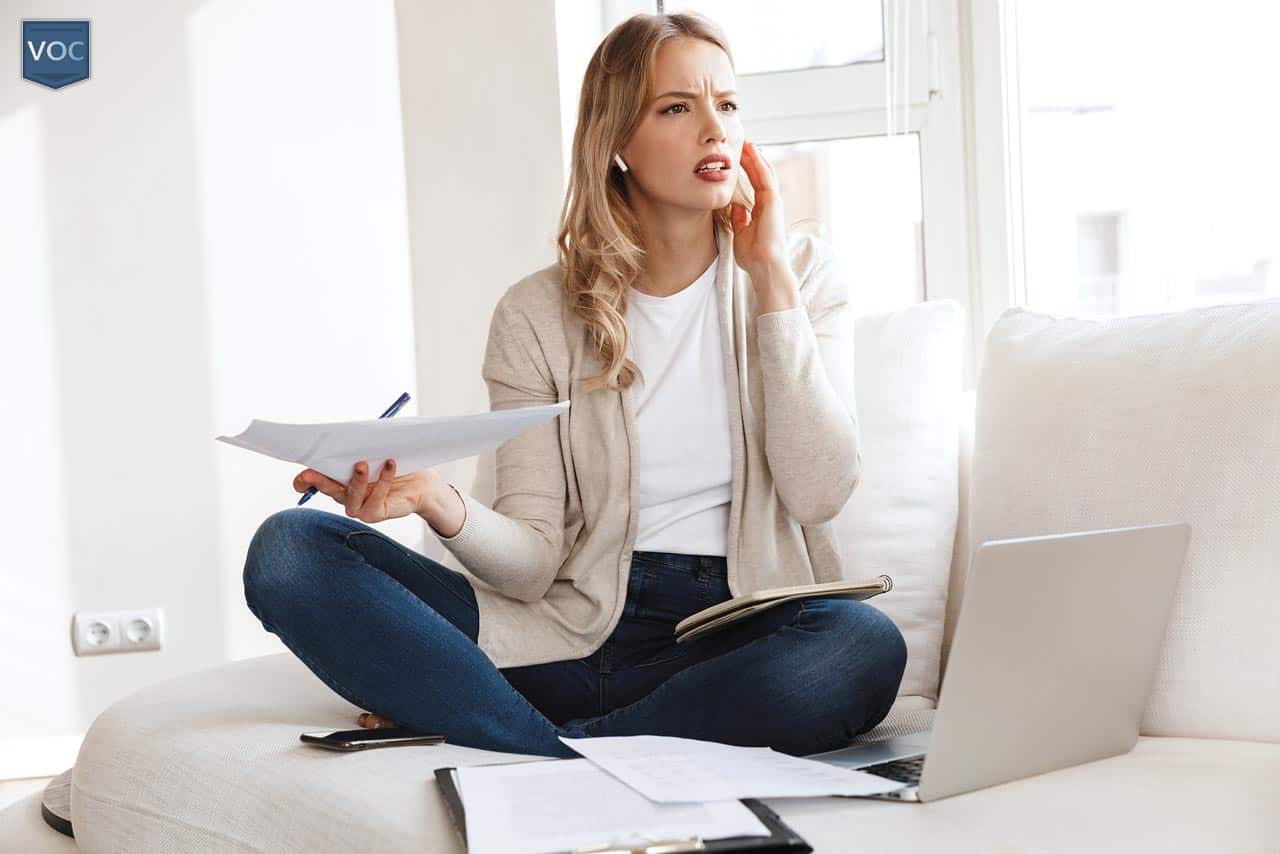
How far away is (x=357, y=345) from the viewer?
2.71 m

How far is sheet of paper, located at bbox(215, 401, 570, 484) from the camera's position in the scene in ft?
3.65

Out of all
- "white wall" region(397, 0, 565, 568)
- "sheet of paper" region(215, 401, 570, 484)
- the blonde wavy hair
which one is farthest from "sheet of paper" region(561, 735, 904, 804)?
"white wall" region(397, 0, 565, 568)

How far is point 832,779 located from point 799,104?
1.74m

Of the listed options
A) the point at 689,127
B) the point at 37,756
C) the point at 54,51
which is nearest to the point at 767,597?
the point at 689,127

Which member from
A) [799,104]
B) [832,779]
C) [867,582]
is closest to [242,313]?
[799,104]

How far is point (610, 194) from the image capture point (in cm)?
179

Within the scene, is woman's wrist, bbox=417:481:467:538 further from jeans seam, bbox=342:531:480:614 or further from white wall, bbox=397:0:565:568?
white wall, bbox=397:0:565:568

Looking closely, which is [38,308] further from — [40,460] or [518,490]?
[518,490]

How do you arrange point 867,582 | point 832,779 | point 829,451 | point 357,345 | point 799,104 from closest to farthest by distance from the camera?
point 832,779, point 867,582, point 829,451, point 799,104, point 357,345

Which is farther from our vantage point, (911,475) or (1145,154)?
(1145,154)

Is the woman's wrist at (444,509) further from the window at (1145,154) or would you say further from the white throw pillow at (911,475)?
the window at (1145,154)

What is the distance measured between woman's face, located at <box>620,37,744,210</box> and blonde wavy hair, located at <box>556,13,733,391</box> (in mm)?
19

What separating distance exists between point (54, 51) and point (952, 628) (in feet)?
7.08

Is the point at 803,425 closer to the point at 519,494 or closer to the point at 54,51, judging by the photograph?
the point at 519,494
